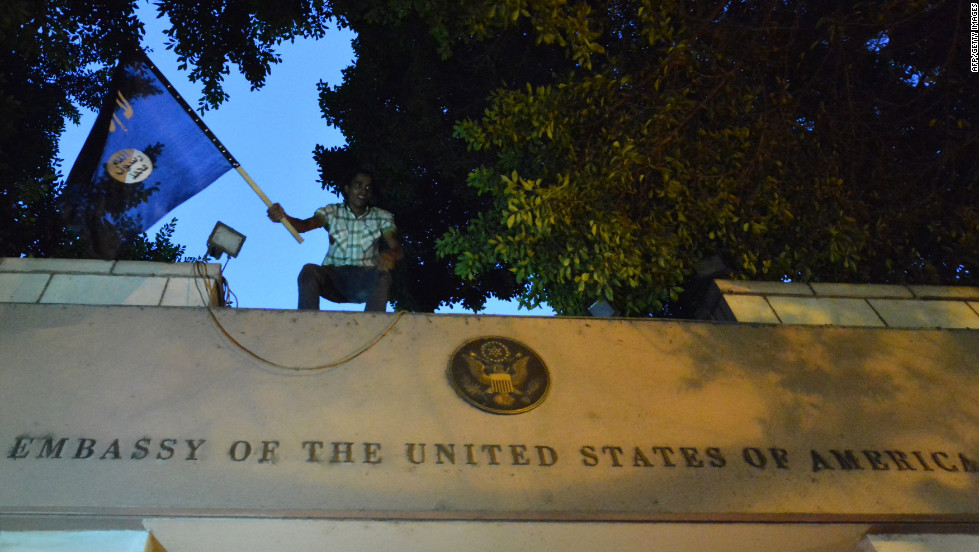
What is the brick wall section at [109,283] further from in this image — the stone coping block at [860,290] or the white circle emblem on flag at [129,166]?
the stone coping block at [860,290]

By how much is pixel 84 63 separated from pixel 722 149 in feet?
21.1

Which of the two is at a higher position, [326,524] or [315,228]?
[315,228]

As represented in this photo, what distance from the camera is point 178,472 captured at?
4.12 meters

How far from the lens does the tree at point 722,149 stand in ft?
20.9

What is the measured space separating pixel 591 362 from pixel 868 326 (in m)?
2.03

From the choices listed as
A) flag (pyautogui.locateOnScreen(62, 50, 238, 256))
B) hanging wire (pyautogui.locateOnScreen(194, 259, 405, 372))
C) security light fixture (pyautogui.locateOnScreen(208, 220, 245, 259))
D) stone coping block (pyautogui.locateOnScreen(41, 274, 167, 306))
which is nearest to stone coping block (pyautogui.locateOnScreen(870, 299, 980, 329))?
hanging wire (pyautogui.locateOnScreen(194, 259, 405, 372))

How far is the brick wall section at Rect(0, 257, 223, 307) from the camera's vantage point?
5211mm

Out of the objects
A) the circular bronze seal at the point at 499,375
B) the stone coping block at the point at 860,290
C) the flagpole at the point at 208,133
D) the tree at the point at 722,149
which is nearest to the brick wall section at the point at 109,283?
the flagpole at the point at 208,133

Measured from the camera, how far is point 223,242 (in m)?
5.58

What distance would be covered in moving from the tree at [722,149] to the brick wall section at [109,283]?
7.31 feet

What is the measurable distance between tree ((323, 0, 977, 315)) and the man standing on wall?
3.17 feet

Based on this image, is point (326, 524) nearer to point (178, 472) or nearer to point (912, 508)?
point (178, 472)

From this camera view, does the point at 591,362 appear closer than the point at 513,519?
No

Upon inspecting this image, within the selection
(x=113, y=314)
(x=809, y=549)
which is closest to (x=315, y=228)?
(x=113, y=314)
